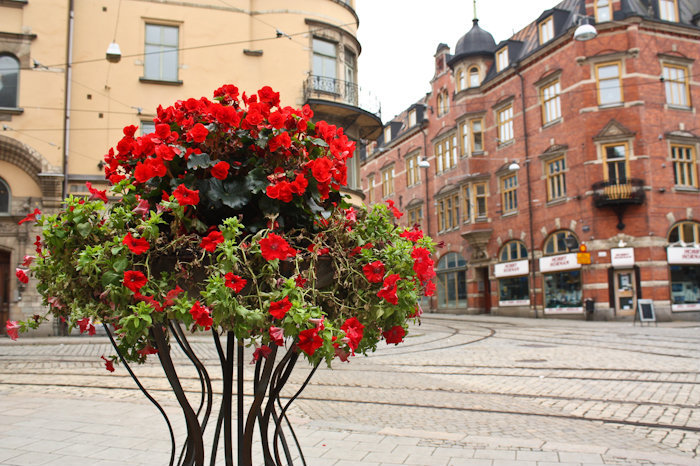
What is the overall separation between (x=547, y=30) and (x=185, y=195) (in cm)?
2855

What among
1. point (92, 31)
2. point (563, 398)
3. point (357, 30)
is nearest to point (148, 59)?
point (92, 31)

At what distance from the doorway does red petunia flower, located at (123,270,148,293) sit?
79.6ft

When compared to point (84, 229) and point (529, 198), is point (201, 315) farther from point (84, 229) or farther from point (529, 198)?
point (529, 198)

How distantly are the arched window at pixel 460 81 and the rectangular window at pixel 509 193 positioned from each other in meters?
6.18

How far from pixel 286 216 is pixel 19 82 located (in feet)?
60.6

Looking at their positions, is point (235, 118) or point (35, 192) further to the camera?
point (35, 192)

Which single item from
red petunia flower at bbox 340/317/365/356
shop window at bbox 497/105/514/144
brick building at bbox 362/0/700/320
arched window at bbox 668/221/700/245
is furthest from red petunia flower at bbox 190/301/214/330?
shop window at bbox 497/105/514/144

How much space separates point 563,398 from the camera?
702 cm

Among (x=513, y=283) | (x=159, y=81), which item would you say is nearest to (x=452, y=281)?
(x=513, y=283)

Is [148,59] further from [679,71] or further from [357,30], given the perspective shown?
[679,71]

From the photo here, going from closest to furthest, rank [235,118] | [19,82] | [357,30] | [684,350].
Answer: [235,118]
[684,350]
[19,82]
[357,30]

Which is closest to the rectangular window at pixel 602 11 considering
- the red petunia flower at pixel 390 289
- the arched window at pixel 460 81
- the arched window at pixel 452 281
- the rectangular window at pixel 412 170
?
the arched window at pixel 460 81

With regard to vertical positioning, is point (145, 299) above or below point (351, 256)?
below

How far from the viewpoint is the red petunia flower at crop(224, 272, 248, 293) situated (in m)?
1.99
